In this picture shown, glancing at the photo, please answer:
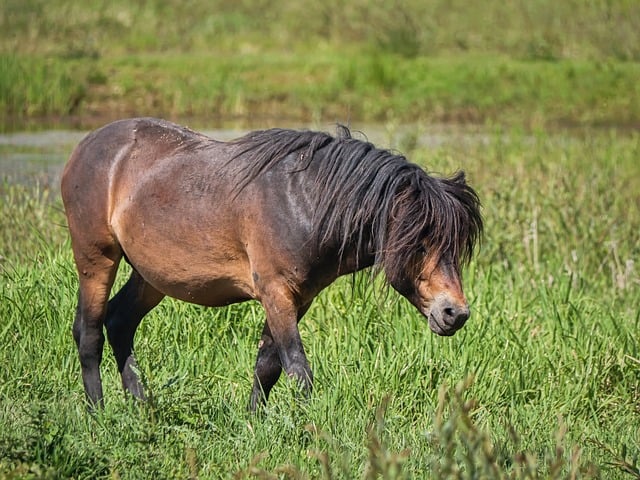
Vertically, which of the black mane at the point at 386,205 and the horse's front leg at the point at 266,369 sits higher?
the black mane at the point at 386,205

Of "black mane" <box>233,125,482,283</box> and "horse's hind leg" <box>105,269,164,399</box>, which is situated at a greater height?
"black mane" <box>233,125,482,283</box>

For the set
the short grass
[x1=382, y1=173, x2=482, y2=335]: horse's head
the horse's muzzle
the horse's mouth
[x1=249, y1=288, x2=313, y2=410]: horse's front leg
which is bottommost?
the short grass

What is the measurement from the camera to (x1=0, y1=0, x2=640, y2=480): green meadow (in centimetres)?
486

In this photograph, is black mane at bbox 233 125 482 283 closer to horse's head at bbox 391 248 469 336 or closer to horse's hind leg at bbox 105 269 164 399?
horse's head at bbox 391 248 469 336

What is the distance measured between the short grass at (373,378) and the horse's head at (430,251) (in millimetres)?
289

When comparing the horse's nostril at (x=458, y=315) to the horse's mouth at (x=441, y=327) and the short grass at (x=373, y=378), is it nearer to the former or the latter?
the horse's mouth at (x=441, y=327)

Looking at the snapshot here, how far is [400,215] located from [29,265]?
11.8 feet

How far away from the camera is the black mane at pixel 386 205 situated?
508cm

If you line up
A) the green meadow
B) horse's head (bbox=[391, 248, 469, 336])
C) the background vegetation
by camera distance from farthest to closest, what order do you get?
the background vegetation, horse's head (bbox=[391, 248, 469, 336]), the green meadow

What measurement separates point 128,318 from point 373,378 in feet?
4.40

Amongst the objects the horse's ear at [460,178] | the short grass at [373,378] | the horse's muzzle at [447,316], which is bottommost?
the short grass at [373,378]

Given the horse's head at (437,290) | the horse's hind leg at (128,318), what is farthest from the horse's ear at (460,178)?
the horse's hind leg at (128,318)

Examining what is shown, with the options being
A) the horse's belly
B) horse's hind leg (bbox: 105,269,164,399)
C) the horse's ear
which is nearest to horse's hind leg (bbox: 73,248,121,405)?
horse's hind leg (bbox: 105,269,164,399)

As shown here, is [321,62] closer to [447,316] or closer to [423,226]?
[423,226]
